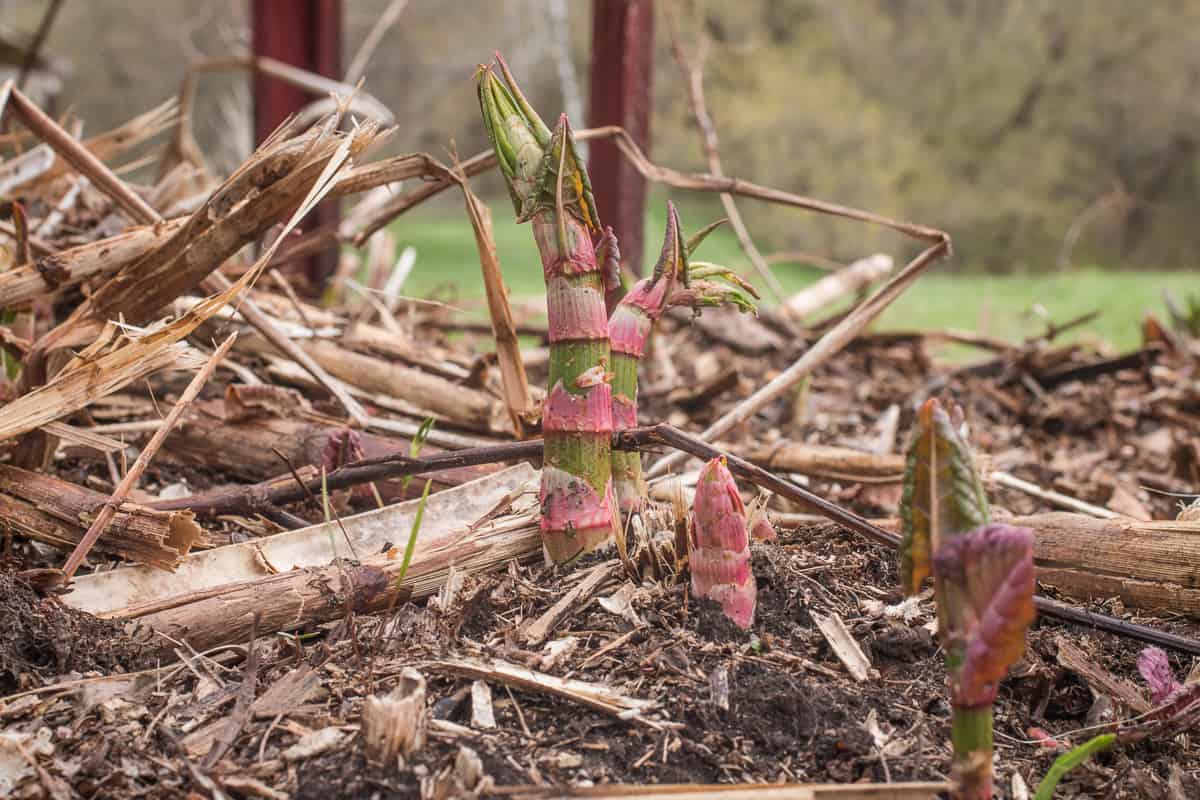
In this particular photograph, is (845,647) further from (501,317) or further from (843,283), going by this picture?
(843,283)

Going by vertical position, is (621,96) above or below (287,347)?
above

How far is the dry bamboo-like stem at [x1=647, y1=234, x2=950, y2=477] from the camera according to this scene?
138 centimetres

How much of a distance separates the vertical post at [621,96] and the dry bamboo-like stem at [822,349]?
151 centimetres

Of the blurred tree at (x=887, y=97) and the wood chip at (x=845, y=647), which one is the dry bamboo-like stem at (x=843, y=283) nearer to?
the wood chip at (x=845, y=647)

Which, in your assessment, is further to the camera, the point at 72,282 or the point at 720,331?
the point at 720,331

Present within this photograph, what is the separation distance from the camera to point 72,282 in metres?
1.42

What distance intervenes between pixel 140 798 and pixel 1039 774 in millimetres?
774

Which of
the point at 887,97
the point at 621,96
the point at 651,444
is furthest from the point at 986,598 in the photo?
the point at 887,97

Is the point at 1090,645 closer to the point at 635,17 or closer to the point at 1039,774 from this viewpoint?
the point at 1039,774

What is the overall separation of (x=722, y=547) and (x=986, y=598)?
30 centimetres

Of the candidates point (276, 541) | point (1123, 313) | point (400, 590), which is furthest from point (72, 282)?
point (1123, 313)

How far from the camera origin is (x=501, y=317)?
138cm

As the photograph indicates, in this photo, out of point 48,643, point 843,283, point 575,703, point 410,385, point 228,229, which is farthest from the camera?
point 843,283

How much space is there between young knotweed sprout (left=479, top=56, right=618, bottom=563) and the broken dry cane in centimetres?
38
